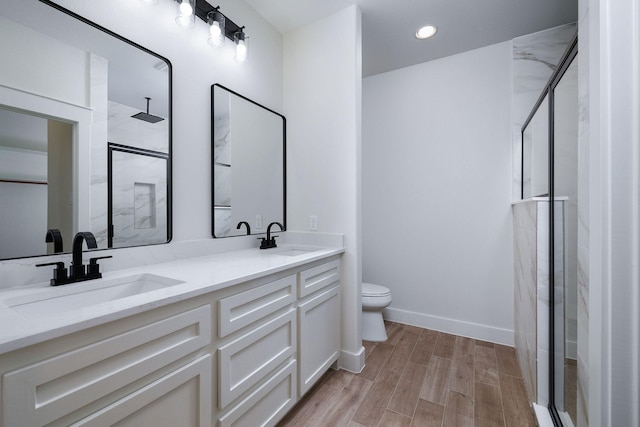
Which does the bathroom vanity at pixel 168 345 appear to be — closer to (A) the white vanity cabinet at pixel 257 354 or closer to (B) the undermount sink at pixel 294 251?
(A) the white vanity cabinet at pixel 257 354

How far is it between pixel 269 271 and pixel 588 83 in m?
1.30

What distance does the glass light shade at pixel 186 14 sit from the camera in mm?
1451

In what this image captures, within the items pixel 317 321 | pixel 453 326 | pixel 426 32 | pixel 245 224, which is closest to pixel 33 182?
pixel 245 224

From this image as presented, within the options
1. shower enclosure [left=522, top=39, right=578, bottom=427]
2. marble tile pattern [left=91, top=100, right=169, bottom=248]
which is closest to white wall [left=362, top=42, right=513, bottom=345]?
shower enclosure [left=522, top=39, right=578, bottom=427]

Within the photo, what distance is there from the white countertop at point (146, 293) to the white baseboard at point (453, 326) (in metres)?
1.44

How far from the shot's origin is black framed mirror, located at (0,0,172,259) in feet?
3.29

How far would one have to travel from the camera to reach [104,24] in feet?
4.10

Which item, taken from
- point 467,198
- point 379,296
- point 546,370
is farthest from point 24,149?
point 467,198

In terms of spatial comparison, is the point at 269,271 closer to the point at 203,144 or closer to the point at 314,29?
the point at 203,144

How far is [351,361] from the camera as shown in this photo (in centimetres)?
195

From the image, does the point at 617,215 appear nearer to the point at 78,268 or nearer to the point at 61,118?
the point at 78,268

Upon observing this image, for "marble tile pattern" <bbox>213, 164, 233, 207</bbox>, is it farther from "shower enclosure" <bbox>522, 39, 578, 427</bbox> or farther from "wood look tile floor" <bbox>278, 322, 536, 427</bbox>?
"shower enclosure" <bbox>522, 39, 578, 427</bbox>

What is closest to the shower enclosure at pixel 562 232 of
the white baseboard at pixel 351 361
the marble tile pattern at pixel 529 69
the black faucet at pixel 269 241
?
the marble tile pattern at pixel 529 69

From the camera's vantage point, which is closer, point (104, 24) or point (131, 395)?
point (131, 395)
